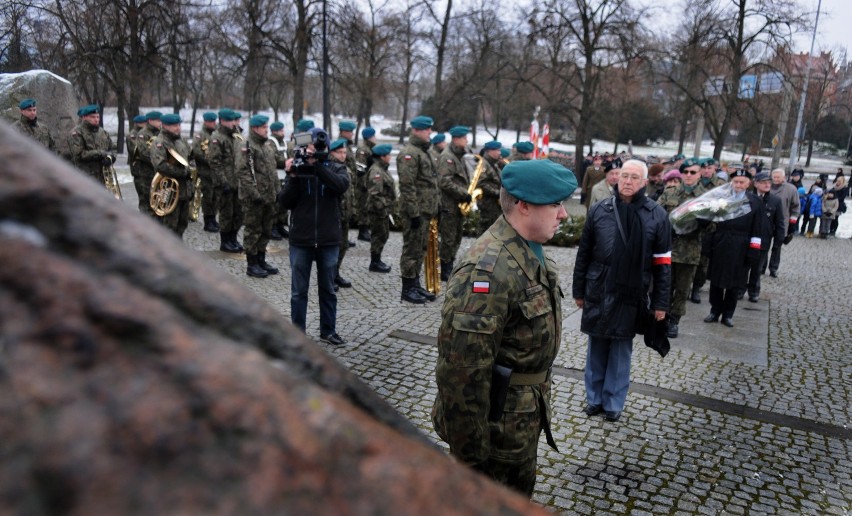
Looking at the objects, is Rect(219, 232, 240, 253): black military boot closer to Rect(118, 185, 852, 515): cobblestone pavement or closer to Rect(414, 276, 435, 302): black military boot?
Rect(118, 185, 852, 515): cobblestone pavement

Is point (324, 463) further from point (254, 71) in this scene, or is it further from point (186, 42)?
point (254, 71)

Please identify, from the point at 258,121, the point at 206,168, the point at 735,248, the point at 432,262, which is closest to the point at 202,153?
the point at 206,168

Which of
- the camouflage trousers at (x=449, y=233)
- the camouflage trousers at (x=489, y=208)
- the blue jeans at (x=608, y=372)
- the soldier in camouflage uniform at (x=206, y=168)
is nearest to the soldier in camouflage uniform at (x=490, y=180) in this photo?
the camouflage trousers at (x=489, y=208)

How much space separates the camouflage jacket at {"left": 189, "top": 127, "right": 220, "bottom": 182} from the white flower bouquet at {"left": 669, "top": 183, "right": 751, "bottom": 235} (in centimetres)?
731

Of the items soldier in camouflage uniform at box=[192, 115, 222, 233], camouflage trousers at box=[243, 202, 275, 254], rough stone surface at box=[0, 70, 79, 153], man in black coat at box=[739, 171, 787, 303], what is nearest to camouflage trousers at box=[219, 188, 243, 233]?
soldier in camouflage uniform at box=[192, 115, 222, 233]

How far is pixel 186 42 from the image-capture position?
2147cm

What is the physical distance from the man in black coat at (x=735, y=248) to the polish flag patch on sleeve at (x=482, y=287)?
20.0ft

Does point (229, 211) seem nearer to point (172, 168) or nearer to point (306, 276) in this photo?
point (172, 168)

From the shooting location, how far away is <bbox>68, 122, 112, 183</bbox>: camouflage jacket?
32.6ft

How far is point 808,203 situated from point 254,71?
20931 mm

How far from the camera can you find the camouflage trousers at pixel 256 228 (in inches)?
340

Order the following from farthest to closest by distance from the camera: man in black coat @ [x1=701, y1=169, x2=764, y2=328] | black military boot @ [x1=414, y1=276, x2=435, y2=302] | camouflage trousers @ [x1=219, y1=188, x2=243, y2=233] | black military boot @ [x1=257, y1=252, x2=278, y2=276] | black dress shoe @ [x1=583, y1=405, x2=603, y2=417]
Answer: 1. camouflage trousers @ [x1=219, y1=188, x2=243, y2=233]
2. black military boot @ [x1=257, y1=252, x2=278, y2=276]
3. black military boot @ [x1=414, y1=276, x2=435, y2=302]
4. man in black coat @ [x1=701, y1=169, x2=764, y2=328]
5. black dress shoe @ [x1=583, y1=405, x2=603, y2=417]

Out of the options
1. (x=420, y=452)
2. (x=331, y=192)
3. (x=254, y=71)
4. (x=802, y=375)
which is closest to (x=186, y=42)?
(x=254, y=71)

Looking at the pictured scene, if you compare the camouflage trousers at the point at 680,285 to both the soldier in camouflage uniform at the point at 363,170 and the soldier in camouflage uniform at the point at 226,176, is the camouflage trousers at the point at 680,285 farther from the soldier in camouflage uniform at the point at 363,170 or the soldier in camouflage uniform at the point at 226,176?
the soldier in camouflage uniform at the point at 226,176
